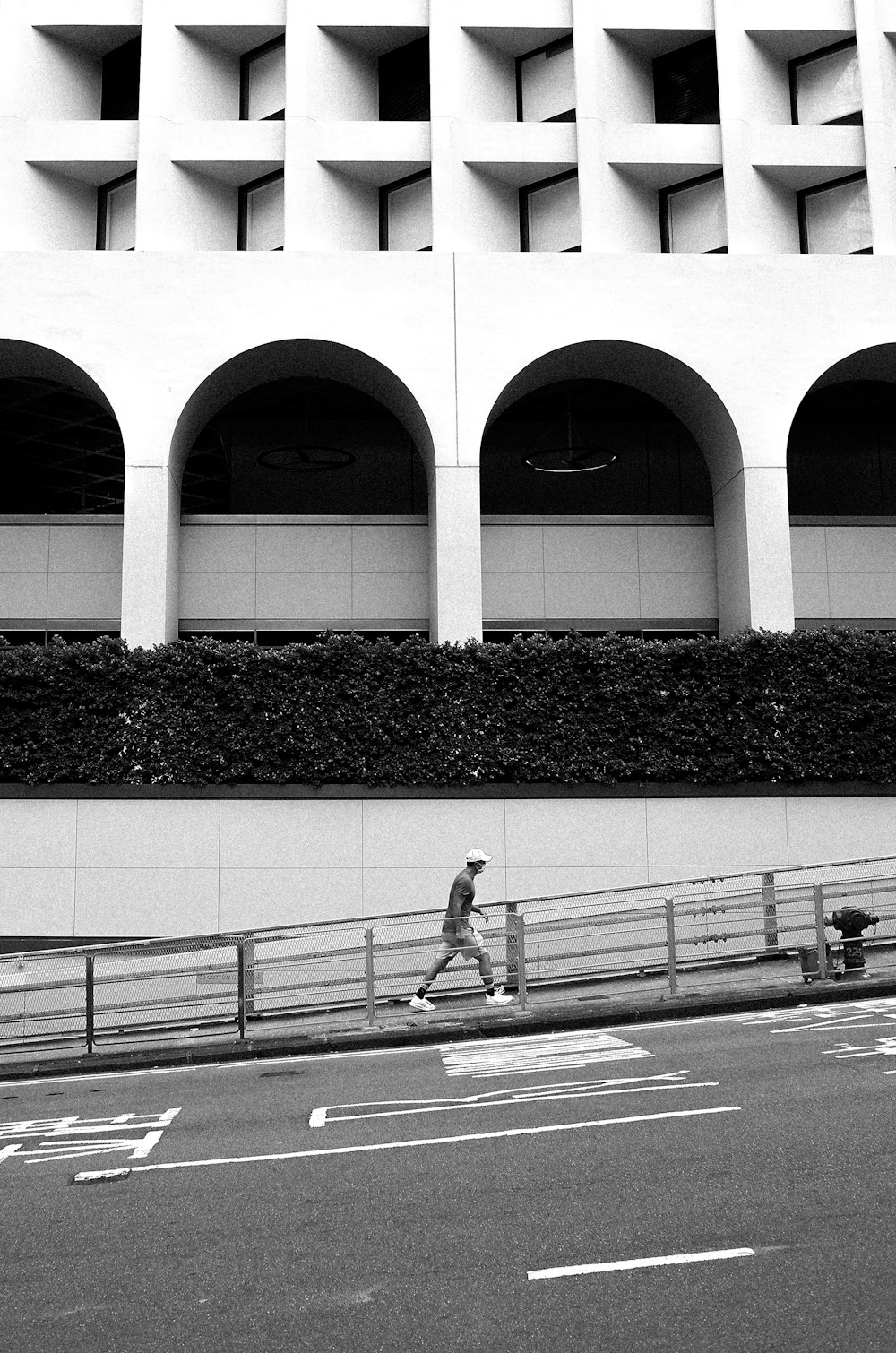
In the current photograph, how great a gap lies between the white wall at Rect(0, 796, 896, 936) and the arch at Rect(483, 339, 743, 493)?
268 inches

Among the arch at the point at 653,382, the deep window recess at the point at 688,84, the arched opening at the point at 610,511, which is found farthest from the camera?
the deep window recess at the point at 688,84

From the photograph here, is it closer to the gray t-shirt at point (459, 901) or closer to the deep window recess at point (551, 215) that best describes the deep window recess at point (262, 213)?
the deep window recess at point (551, 215)

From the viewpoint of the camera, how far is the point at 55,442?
2803 centimetres

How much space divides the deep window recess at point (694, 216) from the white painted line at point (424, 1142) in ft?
59.6

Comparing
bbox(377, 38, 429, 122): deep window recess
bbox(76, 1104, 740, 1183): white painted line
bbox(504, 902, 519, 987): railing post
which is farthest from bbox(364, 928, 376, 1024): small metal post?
bbox(377, 38, 429, 122): deep window recess

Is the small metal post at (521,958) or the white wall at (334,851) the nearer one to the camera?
the small metal post at (521,958)

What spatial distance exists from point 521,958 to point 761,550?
380 inches

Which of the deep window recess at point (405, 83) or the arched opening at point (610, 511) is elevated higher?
the deep window recess at point (405, 83)

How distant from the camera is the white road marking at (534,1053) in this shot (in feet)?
37.9

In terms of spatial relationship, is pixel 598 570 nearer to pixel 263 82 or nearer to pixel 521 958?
pixel 521 958

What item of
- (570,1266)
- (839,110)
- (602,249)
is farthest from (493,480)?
(570,1266)

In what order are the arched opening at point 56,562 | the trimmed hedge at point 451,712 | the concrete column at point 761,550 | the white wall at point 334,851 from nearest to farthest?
1. the white wall at point 334,851
2. the trimmed hedge at point 451,712
3. the concrete column at point 761,550
4. the arched opening at point 56,562

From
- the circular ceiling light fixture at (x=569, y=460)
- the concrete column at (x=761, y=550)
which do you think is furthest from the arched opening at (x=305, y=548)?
the concrete column at (x=761, y=550)

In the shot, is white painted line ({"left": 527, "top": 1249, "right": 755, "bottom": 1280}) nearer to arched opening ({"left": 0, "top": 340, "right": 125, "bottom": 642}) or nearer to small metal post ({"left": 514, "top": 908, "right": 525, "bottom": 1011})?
small metal post ({"left": 514, "top": 908, "right": 525, "bottom": 1011})
